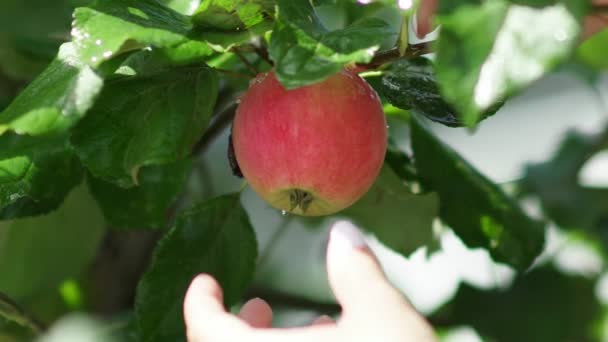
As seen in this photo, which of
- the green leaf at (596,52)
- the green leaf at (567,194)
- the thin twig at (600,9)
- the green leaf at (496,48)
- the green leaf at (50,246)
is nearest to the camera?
the green leaf at (496,48)

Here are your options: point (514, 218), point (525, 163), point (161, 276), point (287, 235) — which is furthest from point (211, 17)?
point (287, 235)

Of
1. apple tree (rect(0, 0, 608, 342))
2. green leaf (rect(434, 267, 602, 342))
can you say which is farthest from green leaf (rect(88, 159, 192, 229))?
green leaf (rect(434, 267, 602, 342))

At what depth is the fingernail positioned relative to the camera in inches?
23.2

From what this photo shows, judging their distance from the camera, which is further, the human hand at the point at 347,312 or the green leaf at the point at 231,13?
the green leaf at the point at 231,13

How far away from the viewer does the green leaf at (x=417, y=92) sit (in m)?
0.72

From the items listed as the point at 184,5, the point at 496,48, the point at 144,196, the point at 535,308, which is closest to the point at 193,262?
the point at 144,196

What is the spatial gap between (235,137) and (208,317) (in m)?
0.18

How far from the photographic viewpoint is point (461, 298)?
1257mm

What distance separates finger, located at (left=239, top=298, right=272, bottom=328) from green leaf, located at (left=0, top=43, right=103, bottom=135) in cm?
16

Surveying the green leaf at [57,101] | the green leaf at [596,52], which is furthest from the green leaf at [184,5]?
the green leaf at [596,52]

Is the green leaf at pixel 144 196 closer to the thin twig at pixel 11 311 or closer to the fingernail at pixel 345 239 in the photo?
the thin twig at pixel 11 311

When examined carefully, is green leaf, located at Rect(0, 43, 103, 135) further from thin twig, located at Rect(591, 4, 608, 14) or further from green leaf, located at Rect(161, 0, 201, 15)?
thin twig, located at Rect(591, 4, 608, 14)

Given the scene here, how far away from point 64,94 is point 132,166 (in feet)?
0.31

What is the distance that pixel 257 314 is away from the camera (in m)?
0.64
